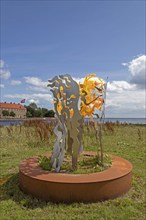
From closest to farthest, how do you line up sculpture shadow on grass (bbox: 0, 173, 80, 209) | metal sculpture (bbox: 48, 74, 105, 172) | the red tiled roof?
1. sculpture shadow on grass (bbox: 0, 173, 80, 209)
2. metal sculpture (bbox: 48, 74, 105, 172)
3. the red tiled roof

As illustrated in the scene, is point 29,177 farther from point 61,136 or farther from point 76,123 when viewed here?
point 76,123

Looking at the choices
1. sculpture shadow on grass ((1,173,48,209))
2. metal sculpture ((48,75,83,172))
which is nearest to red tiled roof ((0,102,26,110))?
sculpture shadow on grass ((1,173,48,209))

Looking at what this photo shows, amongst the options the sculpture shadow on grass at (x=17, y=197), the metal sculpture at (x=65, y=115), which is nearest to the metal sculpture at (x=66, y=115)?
the metal sculpture at (x=65, y=115)

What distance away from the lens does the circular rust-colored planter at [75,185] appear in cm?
372

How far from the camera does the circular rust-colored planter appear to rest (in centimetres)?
372

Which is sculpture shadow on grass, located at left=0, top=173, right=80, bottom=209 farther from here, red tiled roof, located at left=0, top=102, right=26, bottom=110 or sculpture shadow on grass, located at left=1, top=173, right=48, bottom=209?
red tiled roof, located at left=0, top=102, right=26, bottom=110

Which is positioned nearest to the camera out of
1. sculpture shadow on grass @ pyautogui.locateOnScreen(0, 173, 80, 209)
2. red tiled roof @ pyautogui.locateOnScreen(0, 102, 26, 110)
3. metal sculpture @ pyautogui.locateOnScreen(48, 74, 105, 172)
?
sculpture shadow on grass @ pyautogui.locateOnScreen(0, 173, 80, 209)

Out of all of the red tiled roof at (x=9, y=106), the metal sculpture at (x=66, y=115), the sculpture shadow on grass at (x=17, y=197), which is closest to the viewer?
the sculpture shadow on grass at (x=17, y=197)

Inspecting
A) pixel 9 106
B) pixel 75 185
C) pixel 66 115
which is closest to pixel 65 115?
pixel 66 115

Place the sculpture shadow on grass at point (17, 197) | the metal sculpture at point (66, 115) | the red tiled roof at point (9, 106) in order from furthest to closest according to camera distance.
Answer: the red tiled roof at point (9, 106) → the metal sculpture at point (66, 115) → the sculpture shadow on grass at point (17, 197)

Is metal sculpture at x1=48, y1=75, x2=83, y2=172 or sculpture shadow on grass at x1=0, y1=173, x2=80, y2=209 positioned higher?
metal sculpture at x1=48, y1=75, x2=83, y2=172

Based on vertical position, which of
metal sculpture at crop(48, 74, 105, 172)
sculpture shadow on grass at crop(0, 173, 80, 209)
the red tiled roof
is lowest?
sculpture shadow on grass at crop(0, 173, 80, 209)

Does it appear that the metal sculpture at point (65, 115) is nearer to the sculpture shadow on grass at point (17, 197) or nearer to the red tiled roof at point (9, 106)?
the sculpture shadow on grass at point (17, 197)

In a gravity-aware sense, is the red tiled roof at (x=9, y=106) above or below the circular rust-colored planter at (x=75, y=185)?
above
